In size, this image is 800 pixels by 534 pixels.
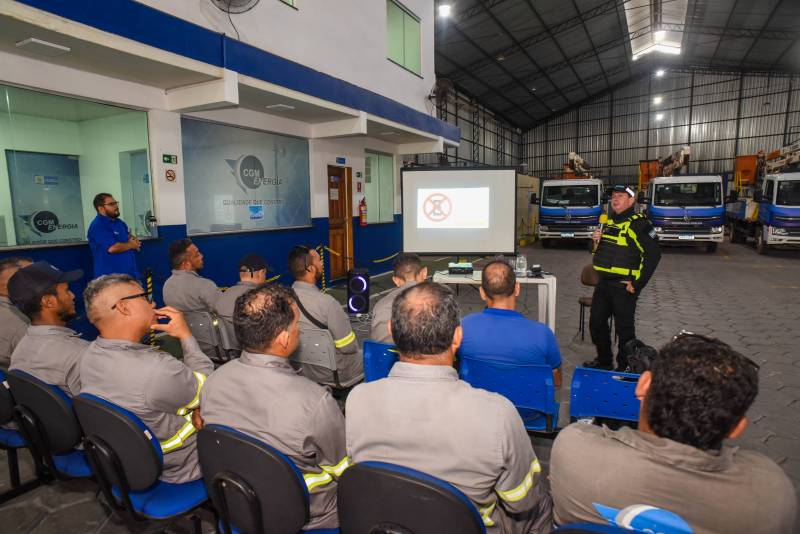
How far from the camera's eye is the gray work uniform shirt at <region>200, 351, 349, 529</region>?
1.49 metres

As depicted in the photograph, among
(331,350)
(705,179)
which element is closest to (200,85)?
(331,350)

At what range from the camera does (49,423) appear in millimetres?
2043

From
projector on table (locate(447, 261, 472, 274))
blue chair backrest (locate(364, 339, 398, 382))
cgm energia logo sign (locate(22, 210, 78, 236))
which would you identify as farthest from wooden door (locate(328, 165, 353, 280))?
blue chair backrest (locate(364, 339, 398, 382))

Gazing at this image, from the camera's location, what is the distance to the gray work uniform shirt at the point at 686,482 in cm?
105

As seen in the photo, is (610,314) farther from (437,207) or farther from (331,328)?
(437,207)

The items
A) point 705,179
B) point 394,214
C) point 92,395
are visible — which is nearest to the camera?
point 92,395

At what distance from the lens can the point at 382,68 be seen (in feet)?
30.8

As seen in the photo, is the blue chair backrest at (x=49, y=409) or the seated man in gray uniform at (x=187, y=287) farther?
the seated man in gray uniform at (x=187, y=287)

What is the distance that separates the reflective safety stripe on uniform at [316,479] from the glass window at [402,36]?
9.52 metres

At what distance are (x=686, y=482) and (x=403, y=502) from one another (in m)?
0.66

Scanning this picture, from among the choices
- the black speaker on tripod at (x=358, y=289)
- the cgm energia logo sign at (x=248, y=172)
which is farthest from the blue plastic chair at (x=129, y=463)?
the cgm energia logo sign at (x=248, y=172)

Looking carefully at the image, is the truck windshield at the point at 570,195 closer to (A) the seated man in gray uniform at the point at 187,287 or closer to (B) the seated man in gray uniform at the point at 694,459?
(A) the seated man in gray uniform at the point at 187,287

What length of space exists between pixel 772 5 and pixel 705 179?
755cm

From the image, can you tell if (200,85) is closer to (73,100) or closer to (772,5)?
(73,100)
